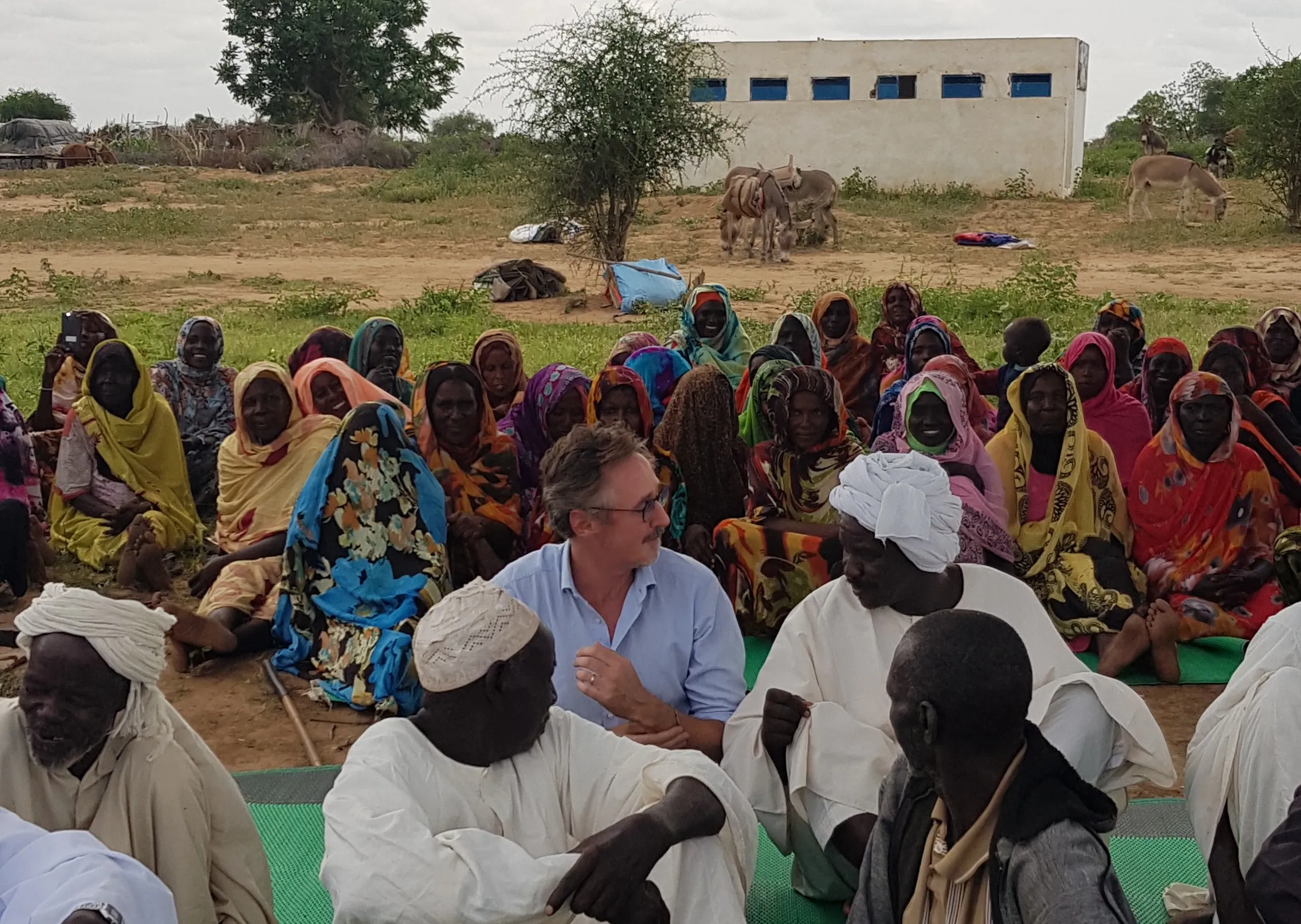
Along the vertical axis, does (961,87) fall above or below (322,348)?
above

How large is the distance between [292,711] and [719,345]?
404cm

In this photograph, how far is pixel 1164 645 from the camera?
4.94m

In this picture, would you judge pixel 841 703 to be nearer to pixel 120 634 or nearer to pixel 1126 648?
pixel 120 634

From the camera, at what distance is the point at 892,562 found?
315cm

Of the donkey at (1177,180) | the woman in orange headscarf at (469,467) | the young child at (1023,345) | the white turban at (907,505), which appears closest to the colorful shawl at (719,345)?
the young child at (1023,345)

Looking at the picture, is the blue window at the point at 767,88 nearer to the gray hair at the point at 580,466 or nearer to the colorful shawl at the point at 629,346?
the colorful shawl at the point at 629,346

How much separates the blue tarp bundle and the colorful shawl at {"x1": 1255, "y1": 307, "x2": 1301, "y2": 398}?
7909 millimetres

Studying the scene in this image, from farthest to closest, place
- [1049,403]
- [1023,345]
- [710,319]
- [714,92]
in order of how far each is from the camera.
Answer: [714,92] → [710,319] → [1023,345] → [1049,403]

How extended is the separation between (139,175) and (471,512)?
78.4 ft

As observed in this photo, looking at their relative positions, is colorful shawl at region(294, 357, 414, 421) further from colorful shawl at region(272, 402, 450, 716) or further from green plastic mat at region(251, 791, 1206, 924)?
green plastic mat at region(251, 791, 1206, 924)

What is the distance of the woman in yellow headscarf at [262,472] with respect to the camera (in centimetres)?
554

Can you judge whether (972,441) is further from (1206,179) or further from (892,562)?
(1206,179)

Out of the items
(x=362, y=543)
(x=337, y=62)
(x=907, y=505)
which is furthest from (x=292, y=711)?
(x=337, y=62)

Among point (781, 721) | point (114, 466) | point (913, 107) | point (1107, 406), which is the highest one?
point (913, 107)
